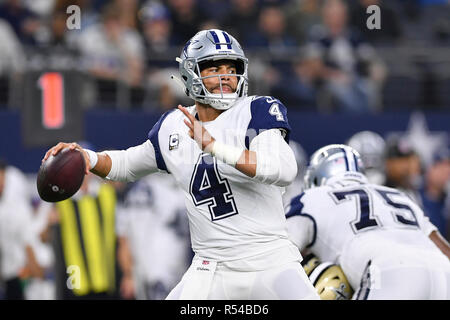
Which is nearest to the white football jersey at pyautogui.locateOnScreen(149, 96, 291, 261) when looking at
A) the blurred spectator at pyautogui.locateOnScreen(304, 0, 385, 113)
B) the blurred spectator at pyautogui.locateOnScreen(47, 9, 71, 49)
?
the blurred spectator at pyautogui.locateOnScreen(47, 9, 71, 49)

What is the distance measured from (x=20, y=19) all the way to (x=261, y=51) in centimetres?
278

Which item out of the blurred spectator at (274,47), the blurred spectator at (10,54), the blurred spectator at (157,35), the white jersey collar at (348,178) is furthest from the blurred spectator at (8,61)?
the white jersey collar at (348,178)

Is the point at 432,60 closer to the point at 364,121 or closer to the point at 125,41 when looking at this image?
the point at 364,121

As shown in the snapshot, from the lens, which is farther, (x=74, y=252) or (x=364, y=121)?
(x=364, y=121)

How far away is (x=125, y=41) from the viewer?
11.3m

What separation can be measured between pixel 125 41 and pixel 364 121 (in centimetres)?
282

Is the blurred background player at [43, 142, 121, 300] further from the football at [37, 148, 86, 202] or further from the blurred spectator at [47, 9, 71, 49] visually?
the football at [37, 148, 86, 202]

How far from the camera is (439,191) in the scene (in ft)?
35.3

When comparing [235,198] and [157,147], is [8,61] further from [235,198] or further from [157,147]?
[235,198]

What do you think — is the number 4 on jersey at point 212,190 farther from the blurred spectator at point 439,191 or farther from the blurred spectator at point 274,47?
the blurred spectator at point 274,47

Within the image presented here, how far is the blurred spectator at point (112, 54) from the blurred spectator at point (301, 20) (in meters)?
1.81

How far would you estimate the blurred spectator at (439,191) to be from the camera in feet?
30.9

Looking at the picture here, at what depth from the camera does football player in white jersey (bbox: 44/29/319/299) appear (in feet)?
15.8

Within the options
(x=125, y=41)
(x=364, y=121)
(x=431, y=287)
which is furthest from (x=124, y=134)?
(x=431, y=287)
